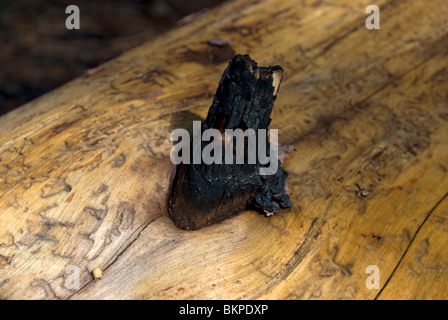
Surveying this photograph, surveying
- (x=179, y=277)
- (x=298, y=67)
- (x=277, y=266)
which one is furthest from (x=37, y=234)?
(x=298, y=67)

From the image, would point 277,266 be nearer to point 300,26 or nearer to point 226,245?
point 226,245

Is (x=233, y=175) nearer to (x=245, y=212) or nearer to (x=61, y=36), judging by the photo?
(x=245, y=212)

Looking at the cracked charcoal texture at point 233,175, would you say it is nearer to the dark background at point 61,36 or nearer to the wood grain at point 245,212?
the wood grain at point 245,212

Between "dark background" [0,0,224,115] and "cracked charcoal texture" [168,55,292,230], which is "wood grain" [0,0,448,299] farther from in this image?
"dark background" [0,0,224,115]

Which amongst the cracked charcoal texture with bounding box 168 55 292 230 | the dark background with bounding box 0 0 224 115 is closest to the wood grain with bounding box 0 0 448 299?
the cracked charcoal texture with bounding box 168 55 292 230

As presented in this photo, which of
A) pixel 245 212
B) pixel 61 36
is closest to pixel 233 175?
pixel 245 212
